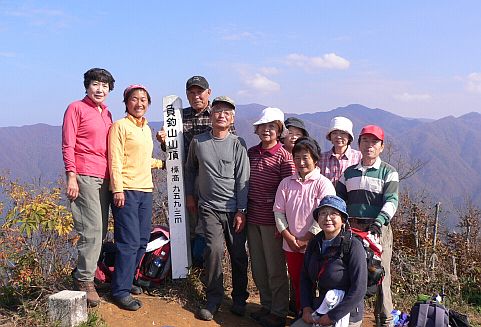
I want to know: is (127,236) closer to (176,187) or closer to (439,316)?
(176,187)

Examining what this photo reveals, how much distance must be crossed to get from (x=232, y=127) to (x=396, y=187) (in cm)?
172

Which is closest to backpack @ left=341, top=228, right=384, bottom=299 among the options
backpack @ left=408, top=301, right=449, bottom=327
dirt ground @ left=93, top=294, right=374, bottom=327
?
backpack @ left=408, top=301, right=449, bottom=327

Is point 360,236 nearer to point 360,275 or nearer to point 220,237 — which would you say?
point 360,275

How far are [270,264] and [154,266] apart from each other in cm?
130

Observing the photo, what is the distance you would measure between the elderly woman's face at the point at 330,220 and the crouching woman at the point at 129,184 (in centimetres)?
173

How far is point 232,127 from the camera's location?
188 inches

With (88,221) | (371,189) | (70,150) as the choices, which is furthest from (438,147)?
(70,150)

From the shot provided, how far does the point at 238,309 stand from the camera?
476 centimetres

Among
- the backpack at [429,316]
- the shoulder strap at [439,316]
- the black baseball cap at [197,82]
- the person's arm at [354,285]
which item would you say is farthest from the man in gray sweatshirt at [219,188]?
the shoulder strap at [439,316]

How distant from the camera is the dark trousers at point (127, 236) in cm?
426

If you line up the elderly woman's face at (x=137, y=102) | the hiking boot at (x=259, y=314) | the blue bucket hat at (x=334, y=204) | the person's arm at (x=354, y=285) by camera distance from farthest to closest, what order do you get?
1. the hiking boot at (x=259, y=314)
2. the elderly woman's face at (x=137, y=102)
3. the blue bucket hat at (x=334, y=204)
4. the person's arm at (x=354, y=285)

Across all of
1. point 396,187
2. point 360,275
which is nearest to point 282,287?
point 360,275

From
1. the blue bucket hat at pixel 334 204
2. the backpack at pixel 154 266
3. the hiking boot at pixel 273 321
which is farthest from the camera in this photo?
the backpack at pixel 154 266

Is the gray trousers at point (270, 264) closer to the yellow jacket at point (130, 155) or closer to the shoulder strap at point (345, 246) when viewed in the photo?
the shoulder strap at point (345, 246)
